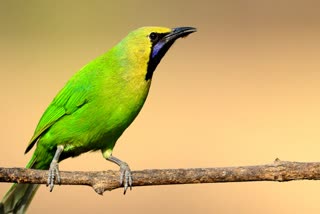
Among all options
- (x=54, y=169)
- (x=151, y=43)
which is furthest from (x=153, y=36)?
(x=54, y=169)

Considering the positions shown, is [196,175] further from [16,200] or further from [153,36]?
[16,200]

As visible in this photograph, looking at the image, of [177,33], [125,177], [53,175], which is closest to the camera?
[53,175]

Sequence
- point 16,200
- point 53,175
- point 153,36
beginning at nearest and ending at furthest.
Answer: point 53,175 < point 153,36 < point 16,200

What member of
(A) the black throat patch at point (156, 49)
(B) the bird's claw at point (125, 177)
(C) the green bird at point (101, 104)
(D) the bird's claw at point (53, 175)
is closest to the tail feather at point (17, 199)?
(C) the green bird at point (101, 104)

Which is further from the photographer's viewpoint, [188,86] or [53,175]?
[188,86]

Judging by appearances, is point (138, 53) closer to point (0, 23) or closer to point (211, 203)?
point (211, 203)

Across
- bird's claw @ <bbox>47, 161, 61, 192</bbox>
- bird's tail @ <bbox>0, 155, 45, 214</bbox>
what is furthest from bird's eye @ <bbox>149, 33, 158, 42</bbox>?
bird's tail @ <bbox>0, 155, 45, 214</bbox>

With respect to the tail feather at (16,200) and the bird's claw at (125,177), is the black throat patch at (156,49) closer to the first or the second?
the bird's claw at (125,177)
